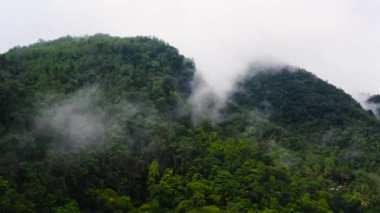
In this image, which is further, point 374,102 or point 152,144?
point 374,102

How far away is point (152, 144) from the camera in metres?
50.0

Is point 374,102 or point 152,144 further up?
point 374,102

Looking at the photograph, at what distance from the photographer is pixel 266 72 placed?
8719cm

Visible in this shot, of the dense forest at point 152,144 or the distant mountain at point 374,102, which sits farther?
the distant mountain at point 374,102

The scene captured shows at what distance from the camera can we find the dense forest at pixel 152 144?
139ft

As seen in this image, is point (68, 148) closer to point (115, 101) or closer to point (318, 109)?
point (115, 101)

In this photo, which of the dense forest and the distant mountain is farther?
the distant mountain

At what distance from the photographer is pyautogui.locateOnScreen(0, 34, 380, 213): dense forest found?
42.3 metres

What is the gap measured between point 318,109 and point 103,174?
35914mm

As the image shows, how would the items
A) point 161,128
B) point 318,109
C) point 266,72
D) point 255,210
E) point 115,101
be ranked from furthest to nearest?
point 266,72
point 318,109
point 115,101
point 161,128
point 255,210

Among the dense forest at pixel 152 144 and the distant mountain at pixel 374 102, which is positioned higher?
the distant mountain at pixel 374 102

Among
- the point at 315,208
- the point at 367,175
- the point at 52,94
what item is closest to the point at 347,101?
the point at 367,175

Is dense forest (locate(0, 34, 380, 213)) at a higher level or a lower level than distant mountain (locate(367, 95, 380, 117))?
lower

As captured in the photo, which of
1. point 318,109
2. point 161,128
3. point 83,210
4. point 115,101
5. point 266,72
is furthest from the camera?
point 266,72
